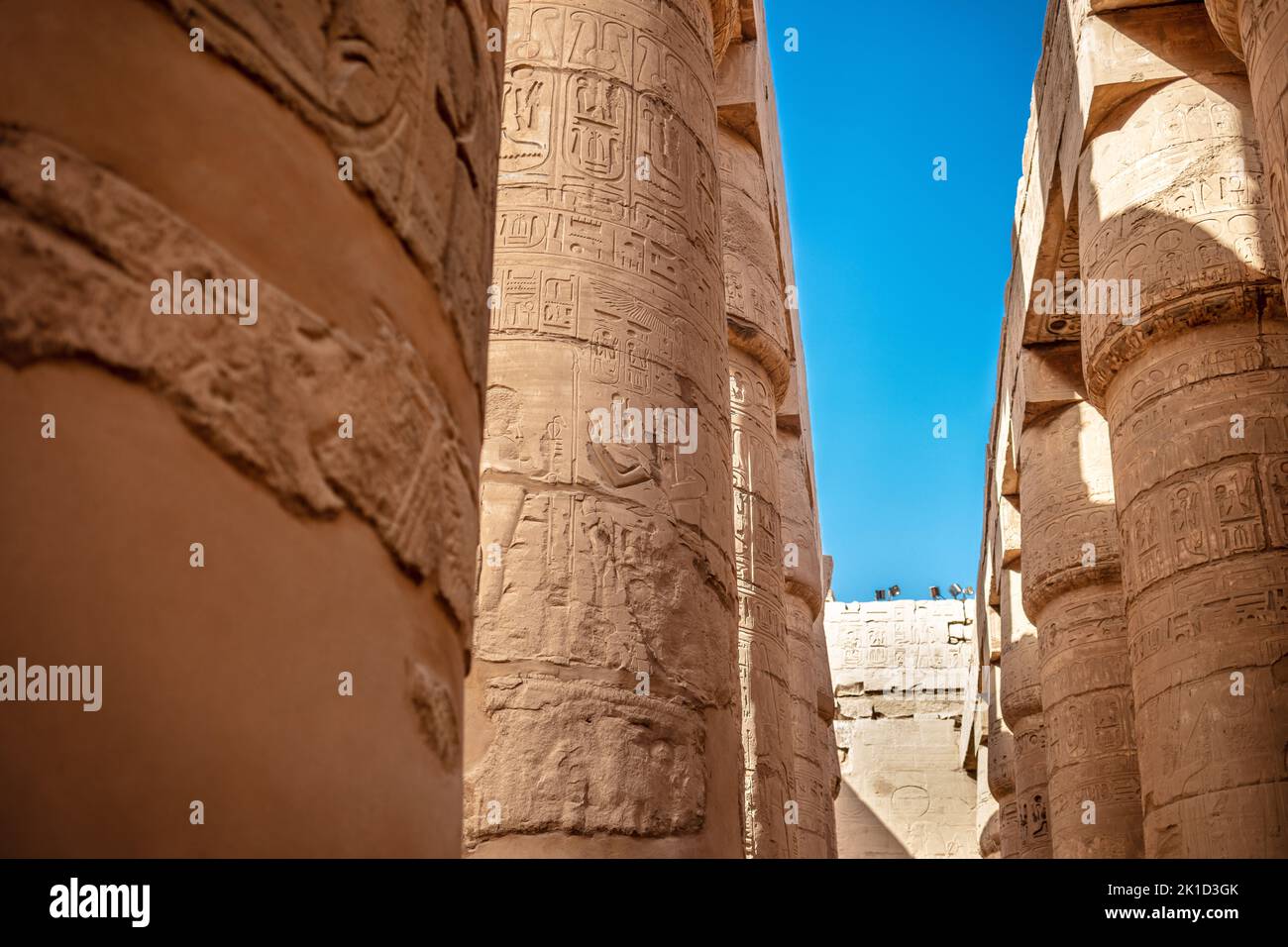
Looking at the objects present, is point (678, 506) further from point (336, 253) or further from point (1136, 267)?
point (1136, 267)

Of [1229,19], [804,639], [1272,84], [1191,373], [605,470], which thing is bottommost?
[605,470]

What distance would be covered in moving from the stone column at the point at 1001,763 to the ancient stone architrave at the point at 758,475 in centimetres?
768

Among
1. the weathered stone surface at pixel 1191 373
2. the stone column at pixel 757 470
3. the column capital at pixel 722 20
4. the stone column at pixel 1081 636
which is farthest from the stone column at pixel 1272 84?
the stone column at pixel 1081 636

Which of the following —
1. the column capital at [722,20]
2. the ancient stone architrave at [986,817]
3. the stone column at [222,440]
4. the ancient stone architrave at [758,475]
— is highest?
the column capital at [722,20]

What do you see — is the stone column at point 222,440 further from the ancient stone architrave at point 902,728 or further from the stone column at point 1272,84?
the ancient stone architrave at point 902,728

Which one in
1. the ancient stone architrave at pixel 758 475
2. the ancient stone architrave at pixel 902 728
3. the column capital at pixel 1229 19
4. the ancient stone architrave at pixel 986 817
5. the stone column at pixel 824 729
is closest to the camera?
the column capital at pixel 1229 19

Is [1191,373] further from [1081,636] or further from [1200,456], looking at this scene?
[1081,636]

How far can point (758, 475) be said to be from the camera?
9.08m

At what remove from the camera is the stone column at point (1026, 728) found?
13.1 meters

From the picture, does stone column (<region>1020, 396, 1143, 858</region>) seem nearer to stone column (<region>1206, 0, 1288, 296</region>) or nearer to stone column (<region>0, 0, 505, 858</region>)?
stone column (<region>1206, 0, 1288, 296</region>)

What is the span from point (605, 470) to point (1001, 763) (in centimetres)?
1360

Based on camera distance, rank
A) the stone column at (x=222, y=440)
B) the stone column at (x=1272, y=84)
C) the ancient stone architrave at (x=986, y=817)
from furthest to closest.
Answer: the ancient stone architrave at (x=986, y=817) < the stone column at (x=1272, y=84) < the stone column at (x=222, y=440)

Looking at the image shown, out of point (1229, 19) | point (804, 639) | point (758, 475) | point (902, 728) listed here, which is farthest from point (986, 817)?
point (1229, 19)
